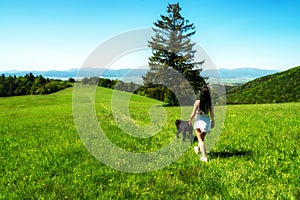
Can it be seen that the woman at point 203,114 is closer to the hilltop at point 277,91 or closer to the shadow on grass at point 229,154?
the shadow on grass at point 229,154

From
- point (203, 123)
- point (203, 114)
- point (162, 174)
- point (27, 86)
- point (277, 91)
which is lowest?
point (277, 91)

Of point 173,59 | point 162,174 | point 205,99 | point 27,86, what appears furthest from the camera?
point 27,86

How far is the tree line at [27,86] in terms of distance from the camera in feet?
329

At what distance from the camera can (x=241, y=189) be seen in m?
5.79

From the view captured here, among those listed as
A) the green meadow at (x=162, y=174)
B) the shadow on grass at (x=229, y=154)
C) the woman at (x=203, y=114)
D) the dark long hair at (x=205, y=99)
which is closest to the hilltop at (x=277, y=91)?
the green meadow at (x=162, y=174)

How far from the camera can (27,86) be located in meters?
106

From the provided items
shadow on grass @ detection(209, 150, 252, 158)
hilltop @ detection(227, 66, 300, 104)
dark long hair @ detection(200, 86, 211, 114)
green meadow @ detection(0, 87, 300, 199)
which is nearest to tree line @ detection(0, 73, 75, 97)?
hilltop @ detection(227, 66, 300, 104)

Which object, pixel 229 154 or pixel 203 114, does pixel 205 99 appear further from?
pixel 229 154

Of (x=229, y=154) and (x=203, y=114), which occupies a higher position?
(x=203, y=114)

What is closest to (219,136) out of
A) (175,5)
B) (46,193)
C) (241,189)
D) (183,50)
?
(241,189)

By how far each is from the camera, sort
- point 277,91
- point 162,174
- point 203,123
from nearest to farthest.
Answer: point 162,174 < point 203,123 < point 277,91

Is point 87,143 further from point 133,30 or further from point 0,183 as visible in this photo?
point 133,30

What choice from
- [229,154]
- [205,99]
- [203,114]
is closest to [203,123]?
[203,114]

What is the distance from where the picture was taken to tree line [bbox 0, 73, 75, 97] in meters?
100
